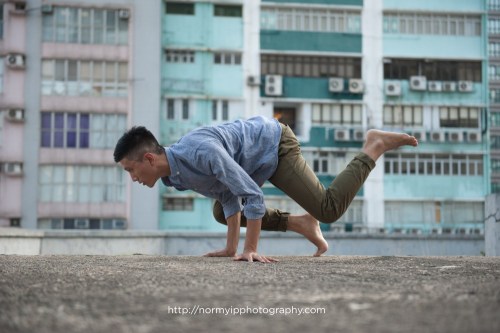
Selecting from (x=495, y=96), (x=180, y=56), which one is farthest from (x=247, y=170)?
(x=495, y=96)

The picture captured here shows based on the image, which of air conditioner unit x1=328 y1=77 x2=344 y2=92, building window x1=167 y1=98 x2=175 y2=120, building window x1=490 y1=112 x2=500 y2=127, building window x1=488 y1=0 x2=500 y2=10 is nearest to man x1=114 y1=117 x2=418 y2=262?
building window x1=167 y1=98 x2=175 y2=120

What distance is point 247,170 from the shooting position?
5.32 meters

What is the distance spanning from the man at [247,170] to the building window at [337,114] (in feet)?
84.9

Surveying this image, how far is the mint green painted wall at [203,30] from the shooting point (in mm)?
30578

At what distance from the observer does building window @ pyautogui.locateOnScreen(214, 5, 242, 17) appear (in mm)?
30969

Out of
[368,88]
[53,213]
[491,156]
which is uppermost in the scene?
[368,88]

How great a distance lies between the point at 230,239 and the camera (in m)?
5.33

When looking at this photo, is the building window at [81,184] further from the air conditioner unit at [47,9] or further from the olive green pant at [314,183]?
the olive green pant at [314,183]

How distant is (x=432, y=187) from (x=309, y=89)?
6065mm

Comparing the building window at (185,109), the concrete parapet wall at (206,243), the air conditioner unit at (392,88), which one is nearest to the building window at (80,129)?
the building window at (185,109)

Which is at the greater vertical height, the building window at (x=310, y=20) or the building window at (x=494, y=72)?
the building window at (x=310, y=20)

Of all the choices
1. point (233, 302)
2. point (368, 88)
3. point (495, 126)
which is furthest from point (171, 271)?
point (495, 126)

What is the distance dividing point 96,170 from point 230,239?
2506 centimetres

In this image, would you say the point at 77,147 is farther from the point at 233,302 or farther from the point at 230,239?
the point at 233,302
